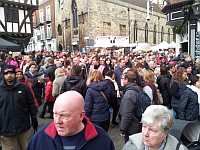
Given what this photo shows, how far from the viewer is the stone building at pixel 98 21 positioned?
111ft

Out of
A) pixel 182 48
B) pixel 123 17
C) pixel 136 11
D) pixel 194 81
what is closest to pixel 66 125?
pixel 194 81

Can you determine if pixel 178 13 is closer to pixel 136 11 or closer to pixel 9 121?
pixel 9 121

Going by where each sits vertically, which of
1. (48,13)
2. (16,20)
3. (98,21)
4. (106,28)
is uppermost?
(48,13)

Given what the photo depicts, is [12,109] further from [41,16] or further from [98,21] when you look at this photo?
[41,16]

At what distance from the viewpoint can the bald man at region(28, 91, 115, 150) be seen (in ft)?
6.44

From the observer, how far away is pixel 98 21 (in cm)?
3444

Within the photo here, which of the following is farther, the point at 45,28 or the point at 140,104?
the point at 45,28

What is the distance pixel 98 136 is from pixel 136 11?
43.4 metres

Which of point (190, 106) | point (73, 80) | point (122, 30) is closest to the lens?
point (190, 106)

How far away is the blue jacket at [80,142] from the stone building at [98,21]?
2830 centimetres

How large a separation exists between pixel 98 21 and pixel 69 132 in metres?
33.3

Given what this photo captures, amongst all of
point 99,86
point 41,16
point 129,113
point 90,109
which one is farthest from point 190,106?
point 41,16

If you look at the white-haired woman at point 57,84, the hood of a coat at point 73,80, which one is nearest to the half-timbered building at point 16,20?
the white-haired woman at point 57,84

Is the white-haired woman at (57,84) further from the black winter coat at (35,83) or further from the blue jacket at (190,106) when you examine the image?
the blue jacket at (190,106)
